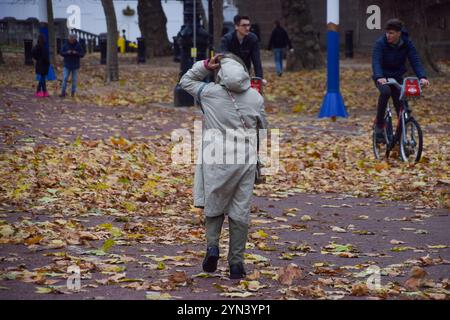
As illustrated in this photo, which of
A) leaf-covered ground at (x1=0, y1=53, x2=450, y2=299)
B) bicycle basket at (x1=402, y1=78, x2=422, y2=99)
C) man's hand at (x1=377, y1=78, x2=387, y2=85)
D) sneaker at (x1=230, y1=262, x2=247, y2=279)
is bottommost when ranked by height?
leaf-covered ground at (x1=0, y1=53, x2=450, y2=299)

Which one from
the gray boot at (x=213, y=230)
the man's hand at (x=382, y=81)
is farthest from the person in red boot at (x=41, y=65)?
the gray boot at (x=213, y=230)

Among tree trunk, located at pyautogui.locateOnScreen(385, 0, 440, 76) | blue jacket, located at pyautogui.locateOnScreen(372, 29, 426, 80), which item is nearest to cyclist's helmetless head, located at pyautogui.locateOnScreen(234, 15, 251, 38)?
blue jacket, located at pyautogui.locateOnScreen(372, 29, 426, 80)

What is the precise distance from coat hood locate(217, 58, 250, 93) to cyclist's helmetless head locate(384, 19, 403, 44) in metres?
6.30

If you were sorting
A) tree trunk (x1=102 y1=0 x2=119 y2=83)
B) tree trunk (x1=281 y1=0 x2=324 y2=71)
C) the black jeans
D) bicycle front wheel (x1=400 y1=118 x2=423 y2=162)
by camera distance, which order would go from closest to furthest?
the black jeans, bicycle front wheel (x1=400 y1=118 x2=423 y2=162), tree trunk (x1=102 y1=0 x2=119 y2=83), tree trunk (x1=281 y1=0 x2=324 y2=71)

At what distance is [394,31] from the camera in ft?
43.3

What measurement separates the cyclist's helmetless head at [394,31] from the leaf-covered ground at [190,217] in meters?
1.66

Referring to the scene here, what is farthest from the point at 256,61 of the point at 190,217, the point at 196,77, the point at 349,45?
the point at 349,45

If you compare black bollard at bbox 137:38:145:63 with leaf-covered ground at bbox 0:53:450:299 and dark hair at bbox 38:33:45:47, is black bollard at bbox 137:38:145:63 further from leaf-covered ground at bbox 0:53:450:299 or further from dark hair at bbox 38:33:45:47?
leaf-covered ground at bbox 0:53:450:299

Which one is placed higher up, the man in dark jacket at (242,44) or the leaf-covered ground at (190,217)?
the man in dark jacket at (242,44)

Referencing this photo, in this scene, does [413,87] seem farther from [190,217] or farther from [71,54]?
[71,54]

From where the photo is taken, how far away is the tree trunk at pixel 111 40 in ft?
97.5

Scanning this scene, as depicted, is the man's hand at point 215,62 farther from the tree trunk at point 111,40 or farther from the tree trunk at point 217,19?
the tree trunk at point 111,40

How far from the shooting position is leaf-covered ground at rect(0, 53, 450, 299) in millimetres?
7066
